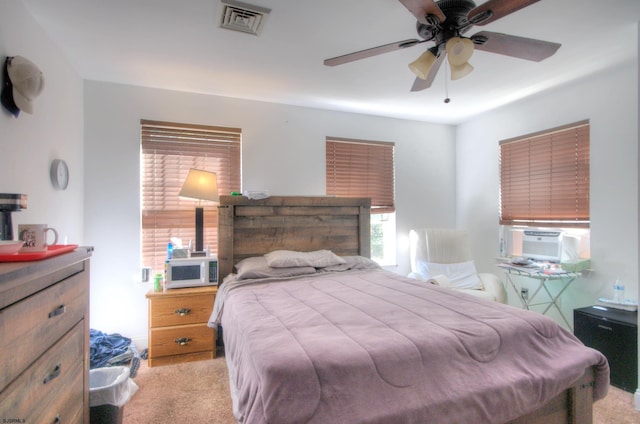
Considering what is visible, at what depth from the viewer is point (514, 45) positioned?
1.72 meters

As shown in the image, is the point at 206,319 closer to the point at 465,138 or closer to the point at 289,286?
the point at 289,286

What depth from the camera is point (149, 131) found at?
3.03 m

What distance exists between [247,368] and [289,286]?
1.04m

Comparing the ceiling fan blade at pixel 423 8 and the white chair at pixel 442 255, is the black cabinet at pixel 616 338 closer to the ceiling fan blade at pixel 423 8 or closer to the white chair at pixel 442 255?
the white chair at pixel 442 255

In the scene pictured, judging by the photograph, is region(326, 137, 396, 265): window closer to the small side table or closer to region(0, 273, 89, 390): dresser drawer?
the small side table

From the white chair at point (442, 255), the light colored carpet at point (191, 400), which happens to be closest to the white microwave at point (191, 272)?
the light colored carpet at point (191, 400)

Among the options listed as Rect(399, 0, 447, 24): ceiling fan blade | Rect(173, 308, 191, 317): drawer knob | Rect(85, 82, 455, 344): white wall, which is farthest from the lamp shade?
Rect(399, 0, 447, 24): ceiling fan blade

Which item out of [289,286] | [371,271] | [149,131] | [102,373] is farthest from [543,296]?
[149,131]

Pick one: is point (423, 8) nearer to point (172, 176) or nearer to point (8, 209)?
point (8, 209)

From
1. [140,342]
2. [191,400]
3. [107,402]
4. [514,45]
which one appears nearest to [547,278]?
[514,45]

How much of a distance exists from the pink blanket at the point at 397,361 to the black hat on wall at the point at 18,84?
5.51ft

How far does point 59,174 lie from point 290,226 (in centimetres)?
188

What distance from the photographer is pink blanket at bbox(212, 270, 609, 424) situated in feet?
3.45

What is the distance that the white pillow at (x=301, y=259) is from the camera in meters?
2.62
